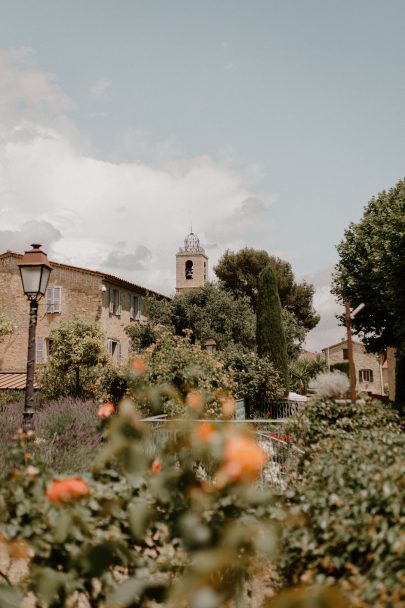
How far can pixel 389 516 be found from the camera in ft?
9.43

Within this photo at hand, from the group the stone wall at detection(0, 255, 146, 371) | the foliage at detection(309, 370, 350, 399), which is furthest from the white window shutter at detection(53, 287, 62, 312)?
the foliage at detection(309, 370, 350, 399)

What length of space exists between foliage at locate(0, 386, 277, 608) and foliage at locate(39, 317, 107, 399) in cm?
1944

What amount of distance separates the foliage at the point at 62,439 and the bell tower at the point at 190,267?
108 ft

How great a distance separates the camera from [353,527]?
9.64ft

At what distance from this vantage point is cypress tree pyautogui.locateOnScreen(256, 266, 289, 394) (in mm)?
21547

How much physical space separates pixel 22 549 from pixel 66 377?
2060 centimetres

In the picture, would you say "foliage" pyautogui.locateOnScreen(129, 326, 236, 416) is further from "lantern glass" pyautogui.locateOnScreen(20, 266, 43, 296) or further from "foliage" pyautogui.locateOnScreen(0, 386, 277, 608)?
"foliage" pyautogui.locateOnScreen(0, 386, 277, 608)

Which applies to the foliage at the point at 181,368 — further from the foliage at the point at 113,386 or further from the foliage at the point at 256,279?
the foliage at the point at 256,279

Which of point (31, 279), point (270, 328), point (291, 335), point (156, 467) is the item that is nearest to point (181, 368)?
point (31, 279)

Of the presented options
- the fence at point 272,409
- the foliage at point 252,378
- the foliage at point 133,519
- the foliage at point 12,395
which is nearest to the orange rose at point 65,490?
the foliage at point 133,519

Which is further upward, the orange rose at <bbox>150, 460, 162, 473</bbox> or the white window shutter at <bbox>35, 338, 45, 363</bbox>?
the white window shutter at <bbox>35, 338, 45, 363</bbox>

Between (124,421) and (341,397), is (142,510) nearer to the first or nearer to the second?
(124,421)

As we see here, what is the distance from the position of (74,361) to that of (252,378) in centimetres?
810

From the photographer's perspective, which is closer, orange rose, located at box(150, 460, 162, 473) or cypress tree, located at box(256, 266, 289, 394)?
orange rose, located at box(150, 460, 162, 473)
